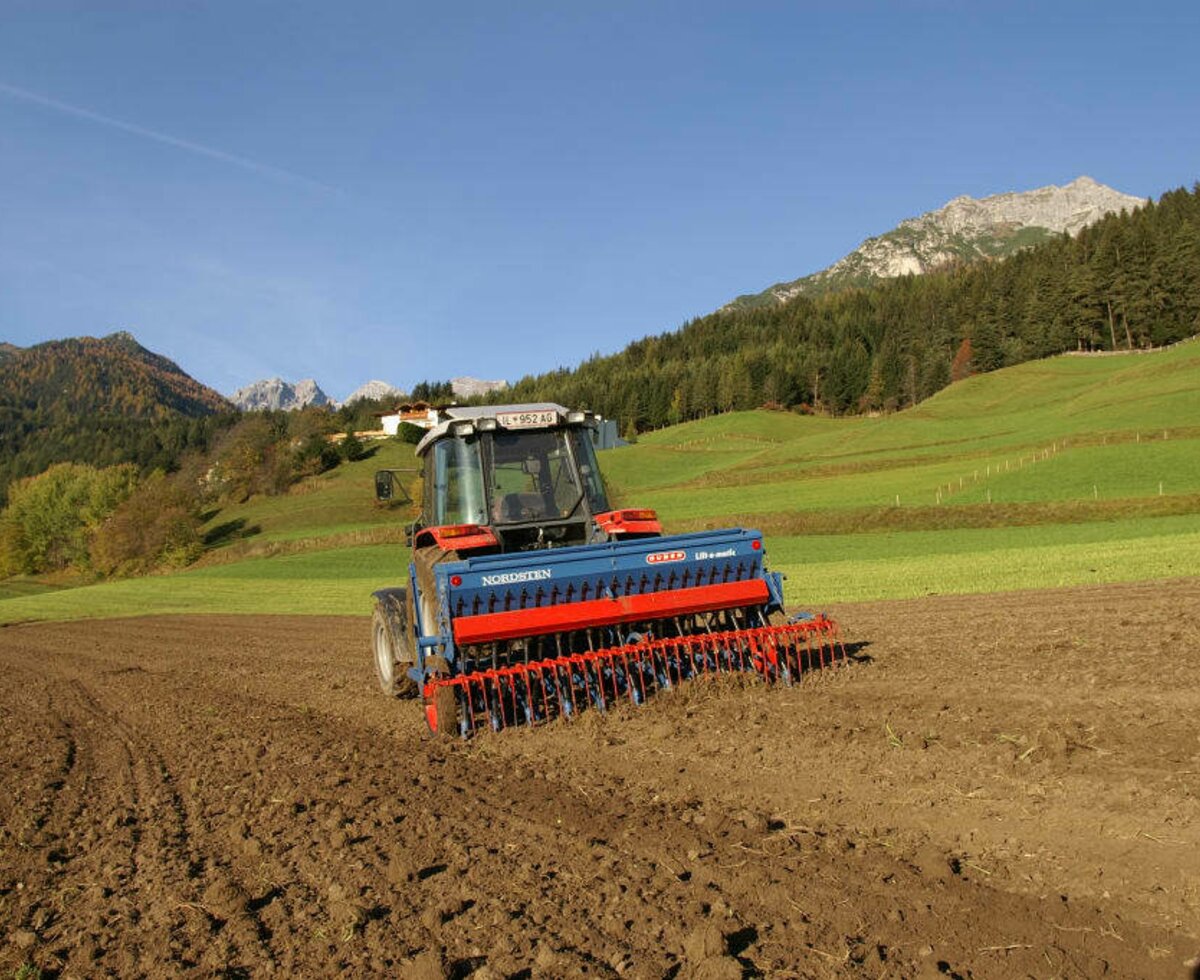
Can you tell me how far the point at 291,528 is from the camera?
215ft

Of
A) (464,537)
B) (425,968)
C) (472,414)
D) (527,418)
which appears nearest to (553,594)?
(464,537)

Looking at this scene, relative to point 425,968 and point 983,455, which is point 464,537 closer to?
point 425,968

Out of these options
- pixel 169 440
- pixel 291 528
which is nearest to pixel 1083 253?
pixel 291 528

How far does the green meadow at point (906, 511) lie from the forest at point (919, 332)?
1501 centimetres

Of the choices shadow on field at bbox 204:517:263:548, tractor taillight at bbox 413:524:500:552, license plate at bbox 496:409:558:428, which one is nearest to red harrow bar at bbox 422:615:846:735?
tractor taillight at bbox 413:524:500:552

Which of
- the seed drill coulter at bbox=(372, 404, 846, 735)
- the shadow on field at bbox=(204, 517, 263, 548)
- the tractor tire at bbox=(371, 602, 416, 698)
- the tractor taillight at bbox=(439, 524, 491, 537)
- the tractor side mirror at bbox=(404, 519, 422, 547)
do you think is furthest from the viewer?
the shadow on field at bbox=(204, 517, 263, 548)

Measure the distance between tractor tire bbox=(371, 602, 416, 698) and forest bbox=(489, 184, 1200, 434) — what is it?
322 feet

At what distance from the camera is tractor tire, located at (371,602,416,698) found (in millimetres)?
9156

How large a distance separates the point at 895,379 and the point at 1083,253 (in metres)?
25.0

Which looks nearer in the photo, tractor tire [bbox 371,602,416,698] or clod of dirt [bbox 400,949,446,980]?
clod of dirt [bbox 400,949,446,980]

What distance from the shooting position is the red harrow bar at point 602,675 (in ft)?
23.4

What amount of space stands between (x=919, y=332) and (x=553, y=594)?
117 metres

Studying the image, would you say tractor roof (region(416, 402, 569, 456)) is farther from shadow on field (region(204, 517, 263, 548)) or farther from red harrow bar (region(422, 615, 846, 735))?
shadow on field (region(204, 517, 263, 548))

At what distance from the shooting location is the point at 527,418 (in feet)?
29.0
